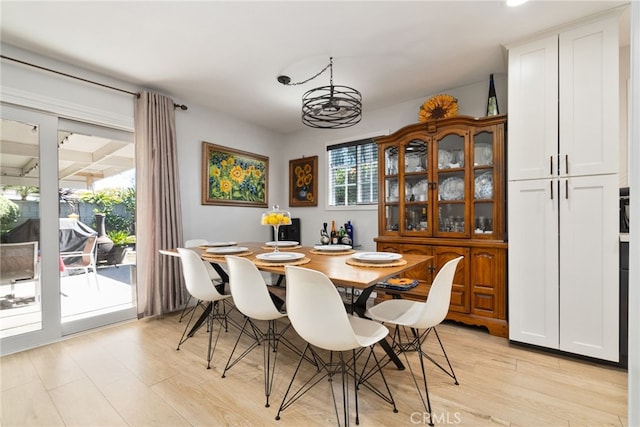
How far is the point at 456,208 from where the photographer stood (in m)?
2.93

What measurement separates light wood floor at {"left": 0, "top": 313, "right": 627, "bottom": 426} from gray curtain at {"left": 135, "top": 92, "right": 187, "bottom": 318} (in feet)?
2.32

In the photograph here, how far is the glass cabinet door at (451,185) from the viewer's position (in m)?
2.89

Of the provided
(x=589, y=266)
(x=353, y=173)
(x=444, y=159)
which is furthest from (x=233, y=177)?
(x=589, y=266)

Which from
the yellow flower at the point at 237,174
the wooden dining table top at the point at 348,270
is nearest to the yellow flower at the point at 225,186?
the yellow flower at the point at 237,174

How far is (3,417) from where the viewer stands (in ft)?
5.42

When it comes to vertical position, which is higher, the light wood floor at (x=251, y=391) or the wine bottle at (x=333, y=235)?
the wine bottle at (x=333, y=235)

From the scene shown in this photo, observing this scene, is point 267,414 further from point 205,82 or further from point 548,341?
point 205,82

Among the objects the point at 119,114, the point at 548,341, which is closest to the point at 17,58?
the point at 119,114

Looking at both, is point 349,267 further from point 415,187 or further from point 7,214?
point 7,214

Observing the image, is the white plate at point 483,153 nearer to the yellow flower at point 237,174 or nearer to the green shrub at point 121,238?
the yellow flower at point 237,174

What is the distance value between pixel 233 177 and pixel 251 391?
283 centimetres

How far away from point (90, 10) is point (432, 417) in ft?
10.7

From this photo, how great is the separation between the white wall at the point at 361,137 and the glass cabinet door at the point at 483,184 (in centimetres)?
53

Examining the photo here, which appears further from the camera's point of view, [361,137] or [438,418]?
[361,137]
